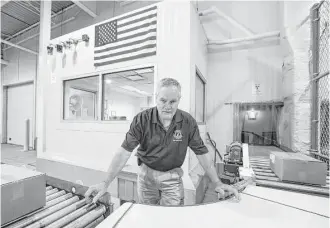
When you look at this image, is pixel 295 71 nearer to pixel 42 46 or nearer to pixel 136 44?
pixel 136 44

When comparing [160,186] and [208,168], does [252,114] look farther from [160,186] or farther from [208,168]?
[160,186]

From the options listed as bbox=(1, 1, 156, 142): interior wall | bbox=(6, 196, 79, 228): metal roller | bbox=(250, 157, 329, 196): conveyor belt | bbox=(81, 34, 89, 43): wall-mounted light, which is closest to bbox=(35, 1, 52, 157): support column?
bbox=(81, 34, 89, 43): wall-mounted light

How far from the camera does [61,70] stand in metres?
3.75

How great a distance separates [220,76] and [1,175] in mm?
4155

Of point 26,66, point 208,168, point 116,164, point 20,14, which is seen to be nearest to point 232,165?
point 208,168

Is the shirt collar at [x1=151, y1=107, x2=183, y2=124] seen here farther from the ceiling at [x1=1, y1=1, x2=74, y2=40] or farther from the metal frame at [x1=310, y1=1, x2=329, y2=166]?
the ceiling at [x1=1, y1=1, x2=74, y2=40]

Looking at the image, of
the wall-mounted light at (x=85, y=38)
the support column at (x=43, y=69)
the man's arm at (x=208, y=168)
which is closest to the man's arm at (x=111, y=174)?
the man's arm at (x=208, y=168)

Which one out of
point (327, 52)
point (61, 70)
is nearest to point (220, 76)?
point (327, 52)

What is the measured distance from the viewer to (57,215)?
1003 mm

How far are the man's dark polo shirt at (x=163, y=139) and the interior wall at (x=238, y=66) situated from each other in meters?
2.83

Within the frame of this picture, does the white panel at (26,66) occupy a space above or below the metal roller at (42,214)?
above

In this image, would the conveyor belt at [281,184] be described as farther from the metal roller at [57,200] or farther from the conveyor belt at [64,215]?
the metal roller at [57,200]

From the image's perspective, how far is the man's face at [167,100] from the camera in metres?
1.27

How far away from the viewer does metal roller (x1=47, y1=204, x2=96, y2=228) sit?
0.92 m
